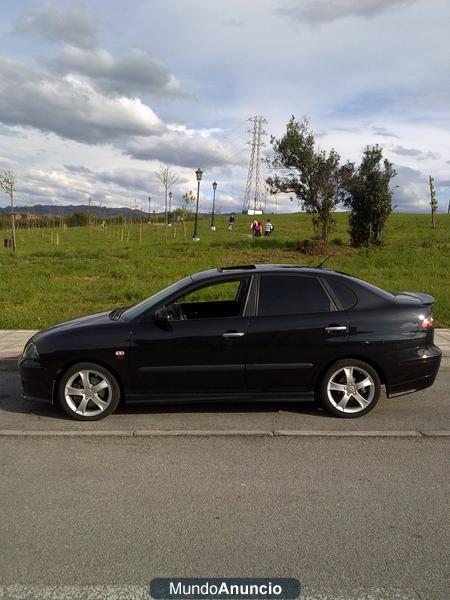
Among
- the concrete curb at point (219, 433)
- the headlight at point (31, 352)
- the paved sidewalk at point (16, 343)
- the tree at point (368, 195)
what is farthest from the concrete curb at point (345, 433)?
the tree at point (368, 195)

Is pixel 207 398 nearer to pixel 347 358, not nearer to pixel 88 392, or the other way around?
pixel 88 392

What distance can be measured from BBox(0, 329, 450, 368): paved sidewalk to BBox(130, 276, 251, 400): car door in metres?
3.06

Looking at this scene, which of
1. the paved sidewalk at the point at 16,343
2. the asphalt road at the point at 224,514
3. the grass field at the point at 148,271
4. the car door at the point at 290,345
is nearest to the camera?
the asphalt road at the point at 224,514

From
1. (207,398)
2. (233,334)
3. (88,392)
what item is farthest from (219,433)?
(88,392)

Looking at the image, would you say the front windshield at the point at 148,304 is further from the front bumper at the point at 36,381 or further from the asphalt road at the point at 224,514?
the asphalt road at the point at 224,514

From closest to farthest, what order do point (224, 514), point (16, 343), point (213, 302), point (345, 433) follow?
point (224, 514) → point (345, 433) → point (213, 302) → point (16, 343)

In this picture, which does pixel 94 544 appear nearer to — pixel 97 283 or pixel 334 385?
pixel 334 385

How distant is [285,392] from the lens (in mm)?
5164

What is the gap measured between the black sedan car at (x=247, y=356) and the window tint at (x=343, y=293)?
21mm

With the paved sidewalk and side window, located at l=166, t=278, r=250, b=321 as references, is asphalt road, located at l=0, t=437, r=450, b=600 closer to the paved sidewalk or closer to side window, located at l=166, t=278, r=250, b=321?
side window, located at l=166, t=278, r=250, b=321

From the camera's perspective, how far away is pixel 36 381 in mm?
5160

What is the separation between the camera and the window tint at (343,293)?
5.31 metres

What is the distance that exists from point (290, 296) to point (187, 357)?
1210 millimetres

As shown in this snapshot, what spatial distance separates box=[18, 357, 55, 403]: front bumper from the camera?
5133 mm
